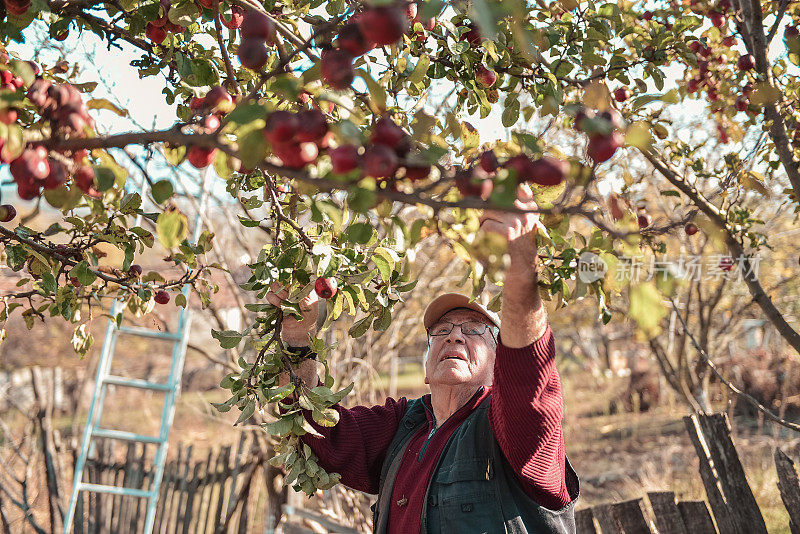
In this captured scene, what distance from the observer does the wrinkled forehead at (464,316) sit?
2.27 meters

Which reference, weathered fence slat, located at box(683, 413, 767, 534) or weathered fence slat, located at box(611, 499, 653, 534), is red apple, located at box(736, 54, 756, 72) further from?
weathered fence slat, located at box(611, 499, 653, 534)

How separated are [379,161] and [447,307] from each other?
1.53 m

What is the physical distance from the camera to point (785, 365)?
28.8 ft

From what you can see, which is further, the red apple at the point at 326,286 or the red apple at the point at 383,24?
the red apple at the point at 326,286

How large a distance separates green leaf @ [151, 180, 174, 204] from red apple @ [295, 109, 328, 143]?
1.03 ft

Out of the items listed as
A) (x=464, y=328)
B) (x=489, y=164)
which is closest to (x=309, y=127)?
(x=489, y=164)

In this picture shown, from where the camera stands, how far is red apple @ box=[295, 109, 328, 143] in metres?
0.86

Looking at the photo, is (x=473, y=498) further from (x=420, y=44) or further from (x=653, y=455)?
(x=653, y=455)

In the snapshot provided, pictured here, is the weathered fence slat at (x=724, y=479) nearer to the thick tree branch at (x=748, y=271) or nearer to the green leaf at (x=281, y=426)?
the thick tree branch at (x=748, y=271)

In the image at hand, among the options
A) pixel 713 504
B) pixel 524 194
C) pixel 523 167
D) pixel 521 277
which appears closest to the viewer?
pixel 523 167

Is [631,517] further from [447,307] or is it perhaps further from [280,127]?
[280,127]

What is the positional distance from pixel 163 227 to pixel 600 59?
1.09 metres

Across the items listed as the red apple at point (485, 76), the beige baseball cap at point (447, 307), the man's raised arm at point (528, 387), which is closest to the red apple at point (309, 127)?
the man's raised arm at point (528, 387)

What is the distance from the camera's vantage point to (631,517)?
279cm
